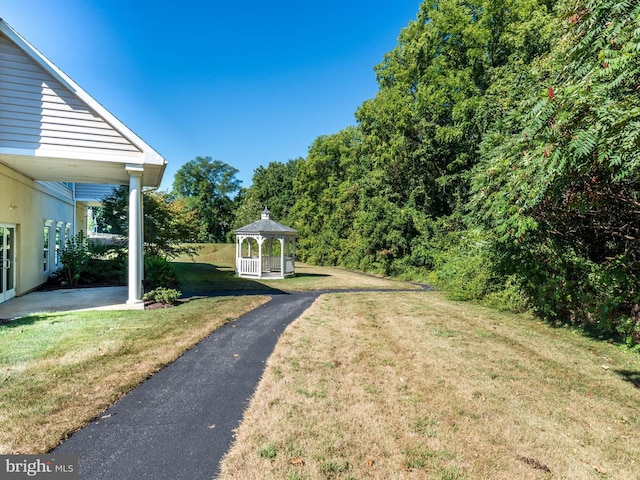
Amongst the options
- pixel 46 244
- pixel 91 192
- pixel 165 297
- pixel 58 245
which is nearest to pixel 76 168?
pixel 165 297

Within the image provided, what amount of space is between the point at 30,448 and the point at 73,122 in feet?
25.7

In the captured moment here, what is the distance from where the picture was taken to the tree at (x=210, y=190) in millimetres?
52938

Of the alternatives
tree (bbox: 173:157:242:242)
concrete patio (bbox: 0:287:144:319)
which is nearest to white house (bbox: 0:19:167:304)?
concrete patio (bbox: 0:287:144:319)

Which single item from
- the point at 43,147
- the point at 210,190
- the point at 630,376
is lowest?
the point at 630,376

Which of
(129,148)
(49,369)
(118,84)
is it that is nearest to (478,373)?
(49,369)

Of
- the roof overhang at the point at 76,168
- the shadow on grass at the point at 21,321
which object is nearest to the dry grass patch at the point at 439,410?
the shadow on grass at the point at 21,321

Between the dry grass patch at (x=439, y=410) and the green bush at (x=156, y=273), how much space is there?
6.93m

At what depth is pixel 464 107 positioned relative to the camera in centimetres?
1664

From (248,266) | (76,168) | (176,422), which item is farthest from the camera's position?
(248,266)

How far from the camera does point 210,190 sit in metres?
56.1

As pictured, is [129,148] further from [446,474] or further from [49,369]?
[446,474]

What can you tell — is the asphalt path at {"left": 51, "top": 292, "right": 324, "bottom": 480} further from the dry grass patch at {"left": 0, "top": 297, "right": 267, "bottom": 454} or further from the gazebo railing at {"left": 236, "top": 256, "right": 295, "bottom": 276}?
the gazebo railing at {"left": 236, "top": 256, "right": 295, "bottom": 276}

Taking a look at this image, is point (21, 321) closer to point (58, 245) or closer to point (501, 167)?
point (58, 245)

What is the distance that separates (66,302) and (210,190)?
161 ft
